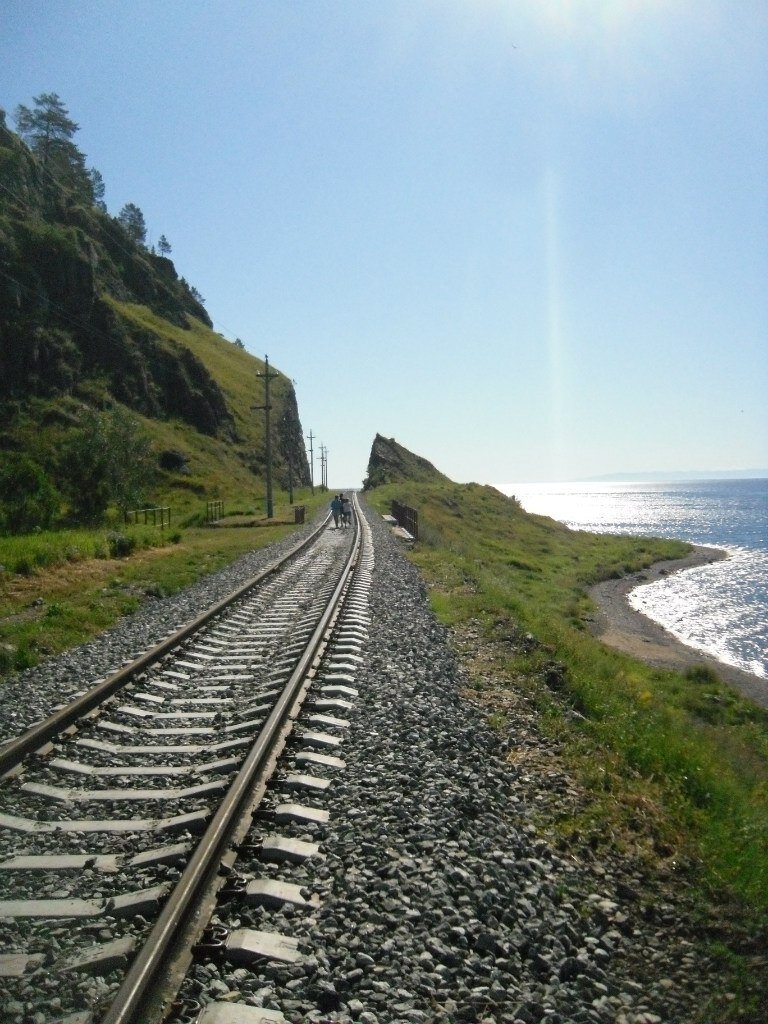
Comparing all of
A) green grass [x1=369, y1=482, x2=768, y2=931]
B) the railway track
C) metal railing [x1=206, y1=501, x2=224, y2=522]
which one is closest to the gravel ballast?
the railway track

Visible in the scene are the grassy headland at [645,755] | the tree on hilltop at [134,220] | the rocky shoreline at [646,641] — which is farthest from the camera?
the tree on hilltop at [134,220]

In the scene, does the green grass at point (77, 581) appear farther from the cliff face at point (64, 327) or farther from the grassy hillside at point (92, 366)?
the cliff face at point (64, 327)

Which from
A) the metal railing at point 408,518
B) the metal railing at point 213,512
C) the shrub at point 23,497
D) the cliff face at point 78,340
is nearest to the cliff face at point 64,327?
the cliff face at point 78,340

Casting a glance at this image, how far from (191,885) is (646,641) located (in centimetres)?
2909

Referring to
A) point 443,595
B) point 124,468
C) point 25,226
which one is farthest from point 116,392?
point 443,595

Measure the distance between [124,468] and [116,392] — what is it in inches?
1612

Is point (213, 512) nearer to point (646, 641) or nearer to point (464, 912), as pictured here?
point (646, 641)

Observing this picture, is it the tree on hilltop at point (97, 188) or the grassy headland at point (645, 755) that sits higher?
the tree on hilltop at point (97, 188)

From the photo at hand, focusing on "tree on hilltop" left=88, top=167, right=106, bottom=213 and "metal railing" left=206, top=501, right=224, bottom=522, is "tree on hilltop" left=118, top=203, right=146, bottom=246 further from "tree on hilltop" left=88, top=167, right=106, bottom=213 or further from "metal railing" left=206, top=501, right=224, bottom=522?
"metal railing" left=206, top=501, right=224, bottom=522

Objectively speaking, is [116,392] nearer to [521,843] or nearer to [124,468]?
[124,468]

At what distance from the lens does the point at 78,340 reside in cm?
7100

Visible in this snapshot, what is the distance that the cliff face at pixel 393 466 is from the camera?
9419cm

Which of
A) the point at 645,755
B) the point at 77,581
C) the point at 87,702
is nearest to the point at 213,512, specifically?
the point at 77,581

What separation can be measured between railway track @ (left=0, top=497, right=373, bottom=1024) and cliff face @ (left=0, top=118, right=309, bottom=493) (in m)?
52.9
